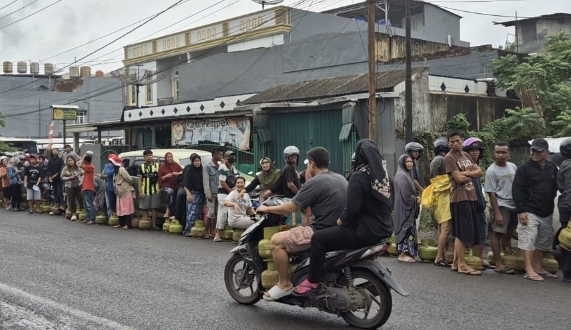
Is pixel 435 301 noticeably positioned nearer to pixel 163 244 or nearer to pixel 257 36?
pixel 163 244

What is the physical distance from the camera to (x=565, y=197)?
7.59 metres

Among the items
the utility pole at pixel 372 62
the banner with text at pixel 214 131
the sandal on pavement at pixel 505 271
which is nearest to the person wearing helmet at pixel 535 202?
the sandal on pavement at pixel 505 271

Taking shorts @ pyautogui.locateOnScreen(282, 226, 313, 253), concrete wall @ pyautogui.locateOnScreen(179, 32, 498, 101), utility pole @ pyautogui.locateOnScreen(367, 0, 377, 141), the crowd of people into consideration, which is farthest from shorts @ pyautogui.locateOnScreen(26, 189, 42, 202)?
shorts @ pyautogui.locateOnScreen(282, 226, 313, 253)

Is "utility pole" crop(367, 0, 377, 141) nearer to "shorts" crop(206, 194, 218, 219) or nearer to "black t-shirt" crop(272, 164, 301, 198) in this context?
"shorts" crop(206, 194, 218, 219)

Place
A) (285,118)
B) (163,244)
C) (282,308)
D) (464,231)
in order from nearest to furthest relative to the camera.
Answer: (282,308) → (464,231) → (163,244) → (285,118)

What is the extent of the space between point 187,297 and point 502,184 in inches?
178

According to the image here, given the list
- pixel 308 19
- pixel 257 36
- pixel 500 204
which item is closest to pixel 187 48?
pixel 257 36

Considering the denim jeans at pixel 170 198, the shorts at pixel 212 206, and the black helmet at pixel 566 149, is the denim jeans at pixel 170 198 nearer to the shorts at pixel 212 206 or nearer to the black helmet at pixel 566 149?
the shorts at pixel 212 206

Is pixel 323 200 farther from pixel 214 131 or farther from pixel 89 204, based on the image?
pixel 214 131

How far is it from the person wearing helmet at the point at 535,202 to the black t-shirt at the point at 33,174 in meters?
14.1

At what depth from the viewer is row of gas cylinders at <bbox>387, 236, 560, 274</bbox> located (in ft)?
26.8

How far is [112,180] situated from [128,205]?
2.93ft

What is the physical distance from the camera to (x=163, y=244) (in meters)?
11.3

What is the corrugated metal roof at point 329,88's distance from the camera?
18.2m
